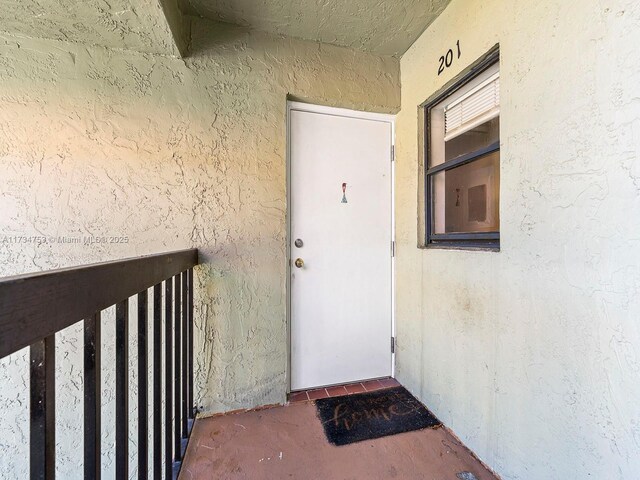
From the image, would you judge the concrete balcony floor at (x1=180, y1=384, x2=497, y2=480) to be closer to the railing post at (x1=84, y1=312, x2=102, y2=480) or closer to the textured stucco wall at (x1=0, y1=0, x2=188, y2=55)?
the railing post at (x1=84, y1=312, x2=102, y2=480)

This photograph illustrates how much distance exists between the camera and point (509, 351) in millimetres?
1273

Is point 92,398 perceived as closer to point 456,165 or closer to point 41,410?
point 41,410

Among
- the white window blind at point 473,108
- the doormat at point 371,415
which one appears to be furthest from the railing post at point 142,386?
the white window blind at point 473,108

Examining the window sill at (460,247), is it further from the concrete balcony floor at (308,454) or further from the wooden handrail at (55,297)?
the wooden handrail at (55,297)

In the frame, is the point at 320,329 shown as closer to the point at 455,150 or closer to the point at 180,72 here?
the point at 455,150

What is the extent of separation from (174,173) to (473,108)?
179 centimetres

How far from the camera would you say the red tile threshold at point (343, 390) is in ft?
6.50

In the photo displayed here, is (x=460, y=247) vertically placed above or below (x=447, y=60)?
below

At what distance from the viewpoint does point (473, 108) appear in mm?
1617

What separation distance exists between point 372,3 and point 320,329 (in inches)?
81.8

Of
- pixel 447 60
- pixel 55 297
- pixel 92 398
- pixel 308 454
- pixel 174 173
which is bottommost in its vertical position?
pixel 308 454

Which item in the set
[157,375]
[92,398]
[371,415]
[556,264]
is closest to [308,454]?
[371,415]

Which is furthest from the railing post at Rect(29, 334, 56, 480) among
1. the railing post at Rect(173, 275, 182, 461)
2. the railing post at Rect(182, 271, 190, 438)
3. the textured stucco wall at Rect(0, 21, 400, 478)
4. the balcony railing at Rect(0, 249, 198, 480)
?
the textured stucco wall at Rect(0, 21, 400, 478)

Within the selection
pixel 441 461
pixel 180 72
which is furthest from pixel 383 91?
pixel 441 461
